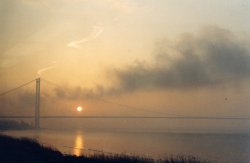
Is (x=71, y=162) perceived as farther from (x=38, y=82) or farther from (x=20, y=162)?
(x=38, y=82)

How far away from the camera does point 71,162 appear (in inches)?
301

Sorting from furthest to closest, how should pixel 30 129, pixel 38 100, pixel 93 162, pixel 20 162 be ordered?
pixel 30 129, pixel 38 100, pixel 93 162, pixel 20 162

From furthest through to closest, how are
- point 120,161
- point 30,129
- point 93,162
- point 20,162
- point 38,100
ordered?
point 30,129, point 38,100, point 120,161, point 93,162, point 20,162

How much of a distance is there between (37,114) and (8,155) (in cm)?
2197

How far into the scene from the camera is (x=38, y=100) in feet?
92.0

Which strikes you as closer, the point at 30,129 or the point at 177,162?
the point at 177,162

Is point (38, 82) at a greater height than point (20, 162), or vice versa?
point (38, 82)

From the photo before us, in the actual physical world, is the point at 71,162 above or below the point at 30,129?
below

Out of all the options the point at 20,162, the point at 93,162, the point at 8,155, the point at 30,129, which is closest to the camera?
the point at 20,162

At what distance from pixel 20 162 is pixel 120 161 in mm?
2655

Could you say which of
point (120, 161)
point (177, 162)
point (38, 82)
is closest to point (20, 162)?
point (120, 161)

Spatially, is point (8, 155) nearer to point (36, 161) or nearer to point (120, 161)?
point (36, 161)

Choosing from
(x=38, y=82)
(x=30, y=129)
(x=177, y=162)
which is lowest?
(x=177, y=162)

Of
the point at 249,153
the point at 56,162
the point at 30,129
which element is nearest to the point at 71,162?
the point at 56,162
